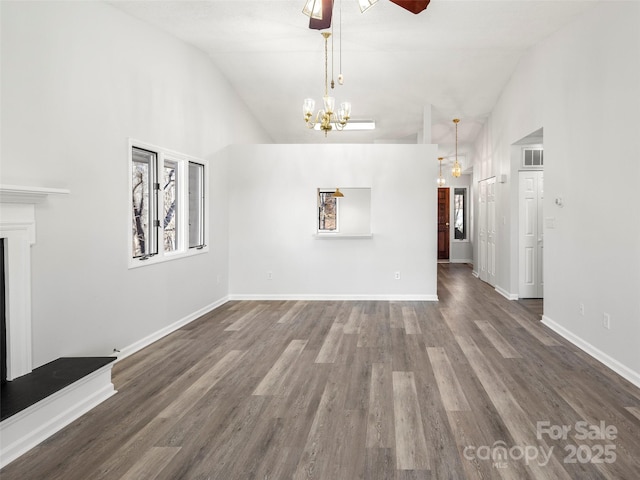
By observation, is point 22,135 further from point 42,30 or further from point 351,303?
point 351,303

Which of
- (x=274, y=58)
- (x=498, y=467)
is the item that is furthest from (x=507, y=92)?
(x=498, y=467)

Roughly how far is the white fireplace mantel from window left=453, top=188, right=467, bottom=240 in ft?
36.8

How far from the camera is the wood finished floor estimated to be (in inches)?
84.0

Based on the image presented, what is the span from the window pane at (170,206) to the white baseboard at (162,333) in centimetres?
90

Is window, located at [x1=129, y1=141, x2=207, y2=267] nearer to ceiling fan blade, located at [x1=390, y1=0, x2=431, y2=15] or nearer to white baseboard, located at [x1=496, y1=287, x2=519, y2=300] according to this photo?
ceiling fan blade, located at [x1=390, y1=0, x2=431, y2=15]

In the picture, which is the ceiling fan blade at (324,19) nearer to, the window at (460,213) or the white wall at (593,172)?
the white wall at (593,172)

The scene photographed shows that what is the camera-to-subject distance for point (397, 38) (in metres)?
5.40

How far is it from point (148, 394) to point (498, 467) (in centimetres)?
236

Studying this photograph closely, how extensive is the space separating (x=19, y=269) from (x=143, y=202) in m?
1.80

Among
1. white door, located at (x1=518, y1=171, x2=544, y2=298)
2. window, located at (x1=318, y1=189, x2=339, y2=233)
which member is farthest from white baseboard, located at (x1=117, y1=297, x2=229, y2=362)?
white door, located at (x1=518, y1=171, x2=544, y2=298)

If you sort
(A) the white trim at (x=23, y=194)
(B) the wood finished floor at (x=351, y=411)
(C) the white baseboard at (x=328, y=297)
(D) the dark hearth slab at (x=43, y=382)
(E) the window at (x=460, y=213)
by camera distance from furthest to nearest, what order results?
1. (E) the window at (x=460, y=213)
2. (C) the white baseboard at (x=328, y=297)
3. (A) the white trim at (x=23, y=194)
4. (D) the dark hearth slab at (x=43, y=382)
5. (B) the wood finished floor at (x=351, y=411)

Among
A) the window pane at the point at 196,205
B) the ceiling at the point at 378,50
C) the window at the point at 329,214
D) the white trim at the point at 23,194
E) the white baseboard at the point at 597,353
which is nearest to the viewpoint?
the white trim at the point at 23,194

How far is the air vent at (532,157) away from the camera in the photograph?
21.3ft

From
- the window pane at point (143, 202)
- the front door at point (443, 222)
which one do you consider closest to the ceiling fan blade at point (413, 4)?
the window pane at point (143, 202)
